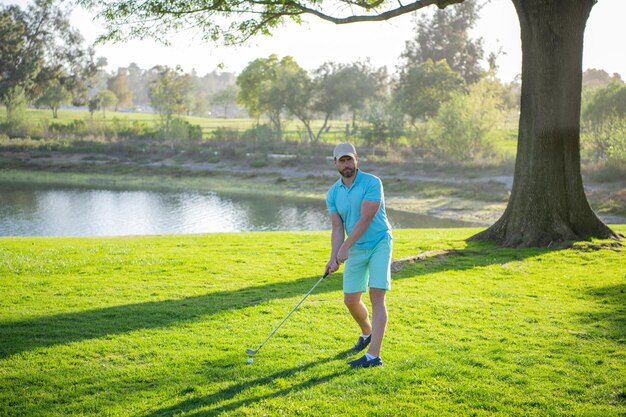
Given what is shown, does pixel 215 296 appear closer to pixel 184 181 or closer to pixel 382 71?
pixel 184 181

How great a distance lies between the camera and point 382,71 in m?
95.7

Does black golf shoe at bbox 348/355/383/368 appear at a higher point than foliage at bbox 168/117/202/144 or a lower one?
lower

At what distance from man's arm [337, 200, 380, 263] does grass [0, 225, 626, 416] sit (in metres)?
1.28

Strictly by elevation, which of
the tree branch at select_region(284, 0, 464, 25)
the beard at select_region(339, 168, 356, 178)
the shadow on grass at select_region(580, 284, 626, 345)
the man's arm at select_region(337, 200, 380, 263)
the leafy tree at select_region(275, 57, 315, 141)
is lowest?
the shadow on grass at select_region(580, 284, 626, 345)

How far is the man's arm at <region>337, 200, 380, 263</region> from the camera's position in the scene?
6.87 meters

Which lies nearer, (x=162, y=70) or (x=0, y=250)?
(x=0, y=250)

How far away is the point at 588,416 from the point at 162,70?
93.7 metres

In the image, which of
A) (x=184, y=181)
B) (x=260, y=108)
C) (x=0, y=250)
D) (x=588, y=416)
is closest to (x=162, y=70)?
(x=260, y=108)

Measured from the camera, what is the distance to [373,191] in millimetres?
6922

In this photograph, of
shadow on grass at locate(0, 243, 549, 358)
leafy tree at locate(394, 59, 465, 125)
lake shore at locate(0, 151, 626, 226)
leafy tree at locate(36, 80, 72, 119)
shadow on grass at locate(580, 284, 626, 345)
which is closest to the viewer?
shadow on grass at locate(0, 243, 549, 358)

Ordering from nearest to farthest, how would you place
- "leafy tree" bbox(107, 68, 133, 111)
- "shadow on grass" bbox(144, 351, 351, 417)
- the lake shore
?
"shadow on grass" bbox(144, 351, 351, 417) → the lake shore → "leafy tree" bbox(107, 68, 133, 111)

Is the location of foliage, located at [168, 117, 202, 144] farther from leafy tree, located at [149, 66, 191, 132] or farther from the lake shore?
leafy tree, located at [149, 66, 191, 132]

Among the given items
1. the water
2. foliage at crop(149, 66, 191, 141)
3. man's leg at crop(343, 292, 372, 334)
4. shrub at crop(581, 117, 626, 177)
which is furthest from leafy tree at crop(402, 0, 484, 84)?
man's leg at crop(343, 292, 372, 334)

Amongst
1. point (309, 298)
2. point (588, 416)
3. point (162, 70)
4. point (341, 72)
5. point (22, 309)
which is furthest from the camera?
point (162, 70)
